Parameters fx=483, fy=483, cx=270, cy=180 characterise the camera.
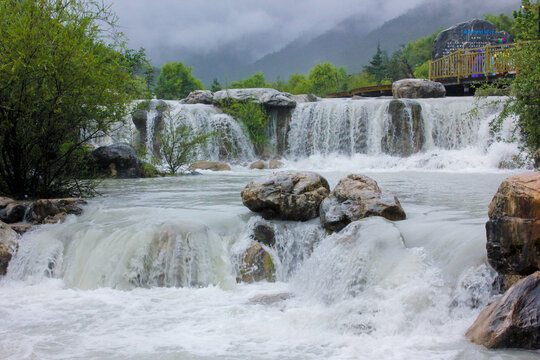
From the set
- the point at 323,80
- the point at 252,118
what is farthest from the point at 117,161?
the point at 323,80

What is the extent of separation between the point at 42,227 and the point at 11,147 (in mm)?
2330

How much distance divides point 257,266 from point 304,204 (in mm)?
1330

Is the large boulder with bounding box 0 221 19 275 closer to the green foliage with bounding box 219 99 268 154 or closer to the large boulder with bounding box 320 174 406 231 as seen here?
the large boulder with bounding box 320 174 406 231

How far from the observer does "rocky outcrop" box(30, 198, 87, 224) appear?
7.71m

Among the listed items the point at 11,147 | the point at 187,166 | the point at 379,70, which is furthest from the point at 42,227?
the point at 379,70

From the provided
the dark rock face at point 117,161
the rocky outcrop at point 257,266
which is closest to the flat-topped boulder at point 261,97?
the dark rock face at point 117,161

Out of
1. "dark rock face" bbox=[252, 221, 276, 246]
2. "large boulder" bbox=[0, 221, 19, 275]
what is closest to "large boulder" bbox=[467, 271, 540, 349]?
"dark rock face" bbox=[252, 221, 276, 246]

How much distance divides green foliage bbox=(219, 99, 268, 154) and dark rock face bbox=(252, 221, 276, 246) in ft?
48.9

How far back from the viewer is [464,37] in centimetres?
3984

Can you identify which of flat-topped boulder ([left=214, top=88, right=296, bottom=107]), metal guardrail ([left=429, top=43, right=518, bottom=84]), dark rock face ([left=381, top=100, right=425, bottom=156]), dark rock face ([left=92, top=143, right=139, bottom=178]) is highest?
metal guardrail ([left=429, top=43, right=518, bottom=84])

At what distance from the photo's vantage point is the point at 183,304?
18.0 ft

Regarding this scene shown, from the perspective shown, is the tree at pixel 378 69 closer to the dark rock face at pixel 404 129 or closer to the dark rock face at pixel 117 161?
the dark rock face at pixel 404 129

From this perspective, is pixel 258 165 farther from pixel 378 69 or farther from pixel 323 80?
pixel 378 69

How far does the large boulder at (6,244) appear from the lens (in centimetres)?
657
